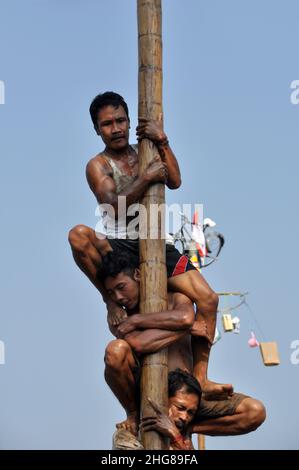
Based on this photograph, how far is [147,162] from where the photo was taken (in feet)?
38.2

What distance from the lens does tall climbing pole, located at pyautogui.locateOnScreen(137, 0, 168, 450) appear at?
441 inches

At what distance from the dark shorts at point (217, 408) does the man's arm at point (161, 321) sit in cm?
78

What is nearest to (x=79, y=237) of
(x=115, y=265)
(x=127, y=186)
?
(x=115, y=265)

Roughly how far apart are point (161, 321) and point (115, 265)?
0.62 metres

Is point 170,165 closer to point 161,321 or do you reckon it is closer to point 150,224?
point 150,224

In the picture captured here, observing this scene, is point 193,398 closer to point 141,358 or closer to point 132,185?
point 141,358

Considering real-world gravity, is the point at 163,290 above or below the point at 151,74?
below

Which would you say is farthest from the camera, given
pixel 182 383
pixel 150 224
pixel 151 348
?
pixel 150 224

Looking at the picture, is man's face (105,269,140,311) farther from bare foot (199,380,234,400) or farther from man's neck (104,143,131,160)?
man's neck (104,143,131,160)

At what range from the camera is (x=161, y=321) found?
1140 centimetres

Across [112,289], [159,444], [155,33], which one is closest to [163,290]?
[112,289]

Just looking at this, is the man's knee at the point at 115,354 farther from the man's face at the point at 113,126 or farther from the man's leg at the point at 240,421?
the man's face at the point at 113,126

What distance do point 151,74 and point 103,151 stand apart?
82 centimetres

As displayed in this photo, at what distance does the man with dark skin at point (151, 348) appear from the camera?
11336mm
